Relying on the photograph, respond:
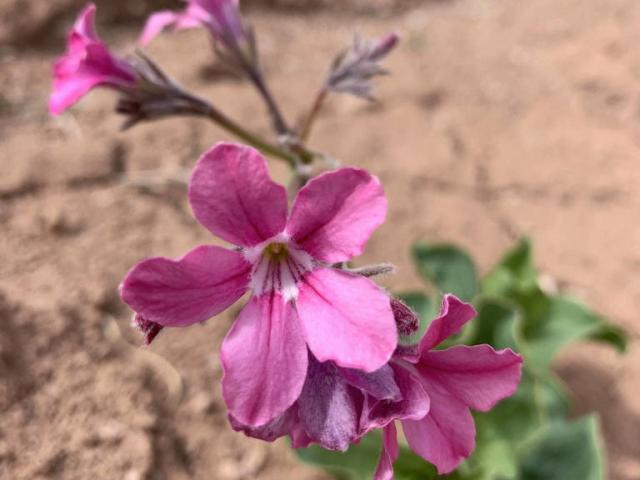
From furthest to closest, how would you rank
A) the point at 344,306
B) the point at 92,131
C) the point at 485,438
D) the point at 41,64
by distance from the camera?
the point at 41,64 → the point at 92,131 → the point at 485,438 → the point at 344,306

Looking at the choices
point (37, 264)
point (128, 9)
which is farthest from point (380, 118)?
point (37, 264)

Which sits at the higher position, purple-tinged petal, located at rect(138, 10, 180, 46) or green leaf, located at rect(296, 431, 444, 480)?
purple-tinged petal, located at rect(138, 10, 180, 46)

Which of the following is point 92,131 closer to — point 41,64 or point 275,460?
point 41,64

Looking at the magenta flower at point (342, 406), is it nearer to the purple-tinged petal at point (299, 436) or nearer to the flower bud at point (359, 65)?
the purple-tinged petal at point (299, 436)

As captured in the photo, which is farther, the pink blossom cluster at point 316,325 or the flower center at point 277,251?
the flower center at point 277,251

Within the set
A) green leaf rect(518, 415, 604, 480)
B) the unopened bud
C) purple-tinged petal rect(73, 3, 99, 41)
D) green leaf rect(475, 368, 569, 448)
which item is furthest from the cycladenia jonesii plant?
green leaf rect(518, 415, 604, 480)

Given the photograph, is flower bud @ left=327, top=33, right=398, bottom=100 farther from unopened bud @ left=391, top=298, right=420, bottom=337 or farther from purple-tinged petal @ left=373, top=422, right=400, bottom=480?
purple-tinged petal @ left=373, top=422, right=400, bottom=480

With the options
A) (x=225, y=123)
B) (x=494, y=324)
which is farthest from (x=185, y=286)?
(x=494, y=324)

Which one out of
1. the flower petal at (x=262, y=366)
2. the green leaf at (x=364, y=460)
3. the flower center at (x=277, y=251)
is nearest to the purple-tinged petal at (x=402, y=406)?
the flower petal at (x=262, y=366)
